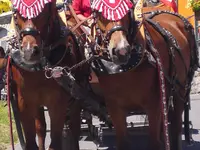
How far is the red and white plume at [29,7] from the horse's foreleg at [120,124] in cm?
106

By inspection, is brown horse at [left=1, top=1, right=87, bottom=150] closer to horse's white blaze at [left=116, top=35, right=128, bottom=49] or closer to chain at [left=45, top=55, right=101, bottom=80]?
chain at [left=45, top=55, right=101, bottom=80]

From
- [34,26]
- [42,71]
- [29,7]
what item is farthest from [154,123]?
[29,7]

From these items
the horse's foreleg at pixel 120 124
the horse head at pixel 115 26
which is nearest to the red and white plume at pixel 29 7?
the horse head at pixel 115 26

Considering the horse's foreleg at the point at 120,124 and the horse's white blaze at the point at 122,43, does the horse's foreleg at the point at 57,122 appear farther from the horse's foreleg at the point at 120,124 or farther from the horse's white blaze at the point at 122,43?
the horse's white blaze at the point at 122,43

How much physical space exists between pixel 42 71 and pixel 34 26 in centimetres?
52

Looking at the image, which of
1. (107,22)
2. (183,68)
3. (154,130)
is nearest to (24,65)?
(107,22)

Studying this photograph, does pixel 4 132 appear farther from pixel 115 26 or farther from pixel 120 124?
pixel 115 26

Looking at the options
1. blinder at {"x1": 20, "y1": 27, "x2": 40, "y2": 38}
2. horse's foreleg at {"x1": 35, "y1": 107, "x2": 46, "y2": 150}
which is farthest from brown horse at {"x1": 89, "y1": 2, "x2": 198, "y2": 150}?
horse's foreleg at {"x1": 35, "y1": 107, "x2": 46, "y2": 150}

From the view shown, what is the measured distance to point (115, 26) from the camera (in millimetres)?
4191

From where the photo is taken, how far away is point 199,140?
729cm

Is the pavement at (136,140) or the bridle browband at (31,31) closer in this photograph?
the bridle browband at (31,31)

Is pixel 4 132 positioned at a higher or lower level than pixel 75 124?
lower

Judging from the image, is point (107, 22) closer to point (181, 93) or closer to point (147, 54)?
point (147, 54)

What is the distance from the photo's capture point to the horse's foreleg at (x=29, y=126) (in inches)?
192
